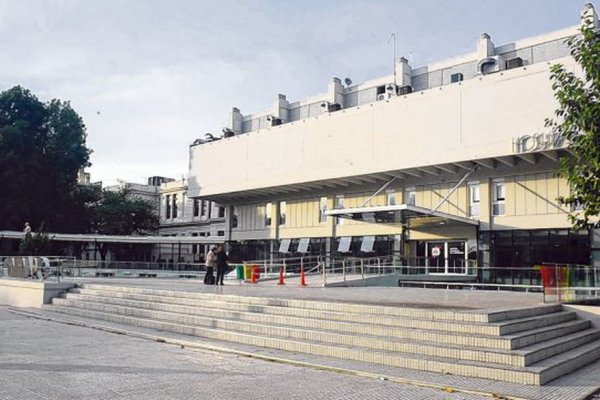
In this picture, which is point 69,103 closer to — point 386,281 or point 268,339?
point 386,281

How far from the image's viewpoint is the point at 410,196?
34.3 meters

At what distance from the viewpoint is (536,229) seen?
28625 millimetres

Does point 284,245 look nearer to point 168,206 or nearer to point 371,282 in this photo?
point 371,282

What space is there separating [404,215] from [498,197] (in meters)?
5.42

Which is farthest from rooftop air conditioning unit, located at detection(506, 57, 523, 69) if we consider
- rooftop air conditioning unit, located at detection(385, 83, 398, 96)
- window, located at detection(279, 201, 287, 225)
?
window, located at detection(279, 201, 287, 225)

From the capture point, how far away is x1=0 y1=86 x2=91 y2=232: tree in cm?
4625

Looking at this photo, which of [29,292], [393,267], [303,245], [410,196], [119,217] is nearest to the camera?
[29,292]

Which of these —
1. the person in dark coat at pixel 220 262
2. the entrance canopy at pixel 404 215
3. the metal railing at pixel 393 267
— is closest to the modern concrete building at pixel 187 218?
the entrance canopy at pixel 404 215

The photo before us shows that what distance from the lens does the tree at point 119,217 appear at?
57.1 metres

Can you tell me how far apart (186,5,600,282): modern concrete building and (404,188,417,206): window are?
0.06 m

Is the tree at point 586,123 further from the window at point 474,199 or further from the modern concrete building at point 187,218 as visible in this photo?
the modern concrete building at point 187,218

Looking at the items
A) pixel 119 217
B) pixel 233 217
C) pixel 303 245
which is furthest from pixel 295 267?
pixel 119 217

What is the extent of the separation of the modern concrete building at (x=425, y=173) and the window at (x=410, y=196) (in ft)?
0.20

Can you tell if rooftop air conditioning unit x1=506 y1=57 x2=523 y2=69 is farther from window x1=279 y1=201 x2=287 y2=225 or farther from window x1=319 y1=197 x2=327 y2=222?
window x1=279 y1=201 x2=287 y2=225
